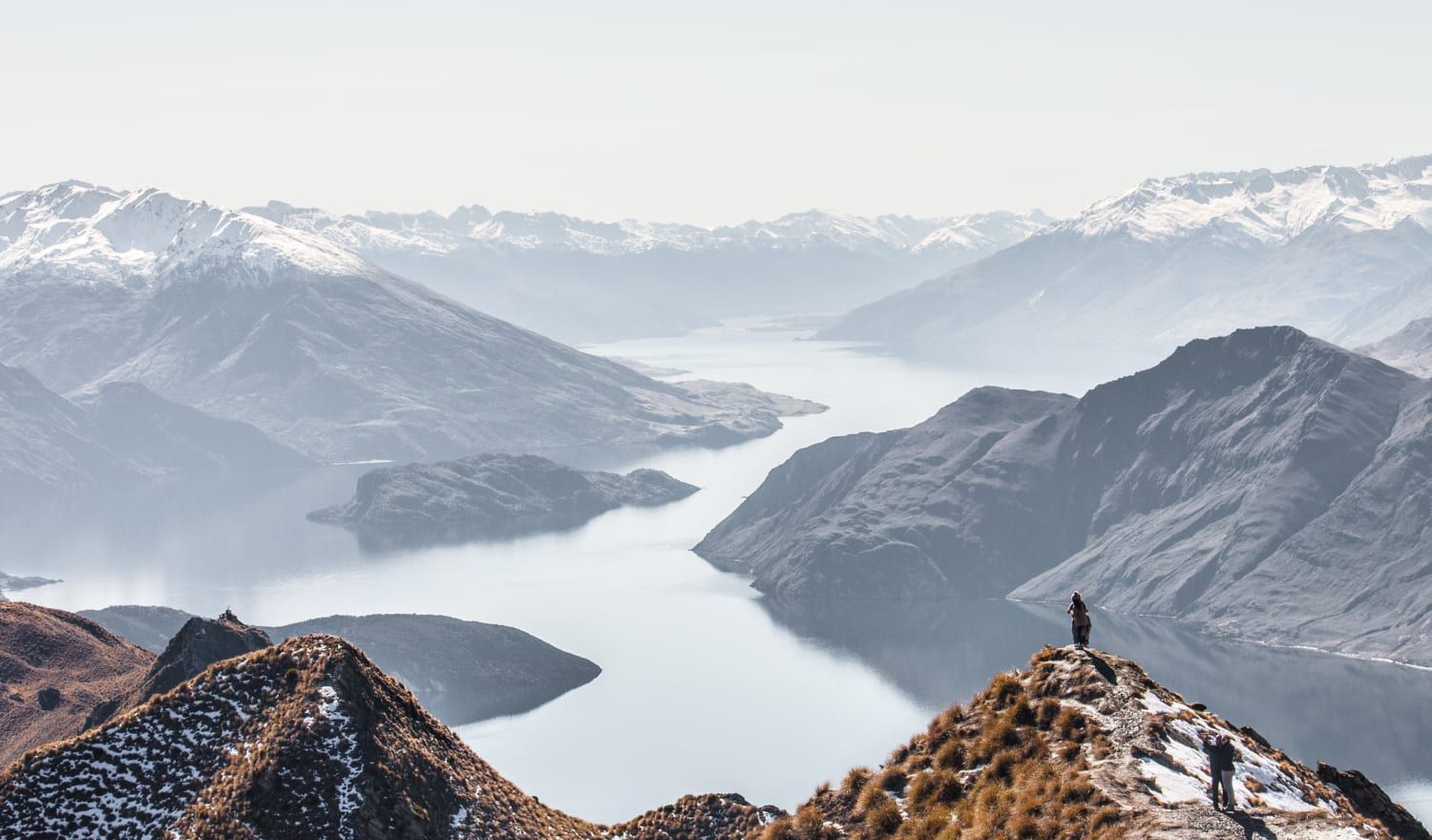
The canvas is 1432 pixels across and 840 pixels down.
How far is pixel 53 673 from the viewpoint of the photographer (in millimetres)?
128625

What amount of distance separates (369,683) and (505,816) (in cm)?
538

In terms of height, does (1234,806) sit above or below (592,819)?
above

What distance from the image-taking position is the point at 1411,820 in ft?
139

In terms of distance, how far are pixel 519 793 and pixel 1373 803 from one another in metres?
24.0

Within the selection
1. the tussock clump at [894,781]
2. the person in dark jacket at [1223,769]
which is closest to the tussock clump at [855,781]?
the tussock clump at [894,781]

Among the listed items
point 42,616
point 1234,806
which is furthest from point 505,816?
point 42,616

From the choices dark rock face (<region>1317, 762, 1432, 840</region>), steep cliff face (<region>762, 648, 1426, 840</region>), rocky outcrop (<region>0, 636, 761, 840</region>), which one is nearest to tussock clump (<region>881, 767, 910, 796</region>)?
steep cliff face (<region>762, 648, 1426, 840</region>)

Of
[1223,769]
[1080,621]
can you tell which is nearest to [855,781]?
[1080,621]

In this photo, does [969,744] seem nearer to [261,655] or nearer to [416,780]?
[416,780]

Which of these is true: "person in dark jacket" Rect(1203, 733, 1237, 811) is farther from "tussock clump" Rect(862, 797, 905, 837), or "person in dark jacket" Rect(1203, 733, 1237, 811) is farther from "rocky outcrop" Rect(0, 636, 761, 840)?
"rocky outcrop" Rect(0, 636, 761, 840)

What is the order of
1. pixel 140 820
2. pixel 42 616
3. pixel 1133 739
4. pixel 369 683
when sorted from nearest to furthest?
pixel 1133 739 → pixel 140 820 → pixel 369 683 → pixel 42 616

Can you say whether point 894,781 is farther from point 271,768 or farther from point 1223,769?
point 271,768

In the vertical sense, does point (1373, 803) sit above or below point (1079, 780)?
below

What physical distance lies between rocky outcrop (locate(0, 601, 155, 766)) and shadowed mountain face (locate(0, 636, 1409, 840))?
69317 millimetres
